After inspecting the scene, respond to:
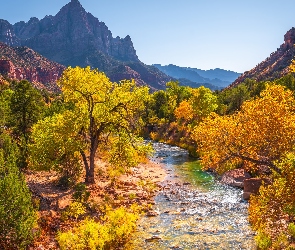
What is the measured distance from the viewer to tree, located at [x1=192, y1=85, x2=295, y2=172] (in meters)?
19.5

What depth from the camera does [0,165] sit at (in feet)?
61.7

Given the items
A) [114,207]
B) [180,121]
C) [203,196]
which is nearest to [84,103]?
[114,207]

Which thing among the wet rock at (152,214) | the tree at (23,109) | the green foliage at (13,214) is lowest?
the wet rock at (152,214)

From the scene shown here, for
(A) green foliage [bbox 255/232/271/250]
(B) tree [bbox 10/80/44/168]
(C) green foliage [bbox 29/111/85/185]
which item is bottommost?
(A) green foliage [bbox 255/232/271/250]

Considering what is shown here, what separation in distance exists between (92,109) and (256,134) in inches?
717

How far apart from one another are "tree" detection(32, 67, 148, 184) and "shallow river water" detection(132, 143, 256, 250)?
767cm

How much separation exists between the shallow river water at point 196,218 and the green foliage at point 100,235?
120 cm

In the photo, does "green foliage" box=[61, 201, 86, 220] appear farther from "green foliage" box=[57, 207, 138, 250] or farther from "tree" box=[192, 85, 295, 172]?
"tree" box=[192, 85, 295, 172]

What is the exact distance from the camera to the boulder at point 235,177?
39.0 metres

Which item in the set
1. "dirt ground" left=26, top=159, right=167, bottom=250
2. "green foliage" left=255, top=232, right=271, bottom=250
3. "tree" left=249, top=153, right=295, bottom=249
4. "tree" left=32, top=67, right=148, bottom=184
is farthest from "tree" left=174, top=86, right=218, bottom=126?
"tree" left=249, top=153, right=295, bottom=249

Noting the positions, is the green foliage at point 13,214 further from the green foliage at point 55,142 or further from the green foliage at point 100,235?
the green foliage at point 55,142

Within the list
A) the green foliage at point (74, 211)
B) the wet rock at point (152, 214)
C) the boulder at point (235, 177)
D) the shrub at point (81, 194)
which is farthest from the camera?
the boulder at point (235, 177)

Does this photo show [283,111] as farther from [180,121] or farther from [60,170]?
[180,121]

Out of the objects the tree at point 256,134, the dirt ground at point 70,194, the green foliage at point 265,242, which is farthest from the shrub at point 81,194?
the green foliage at point 265,242
